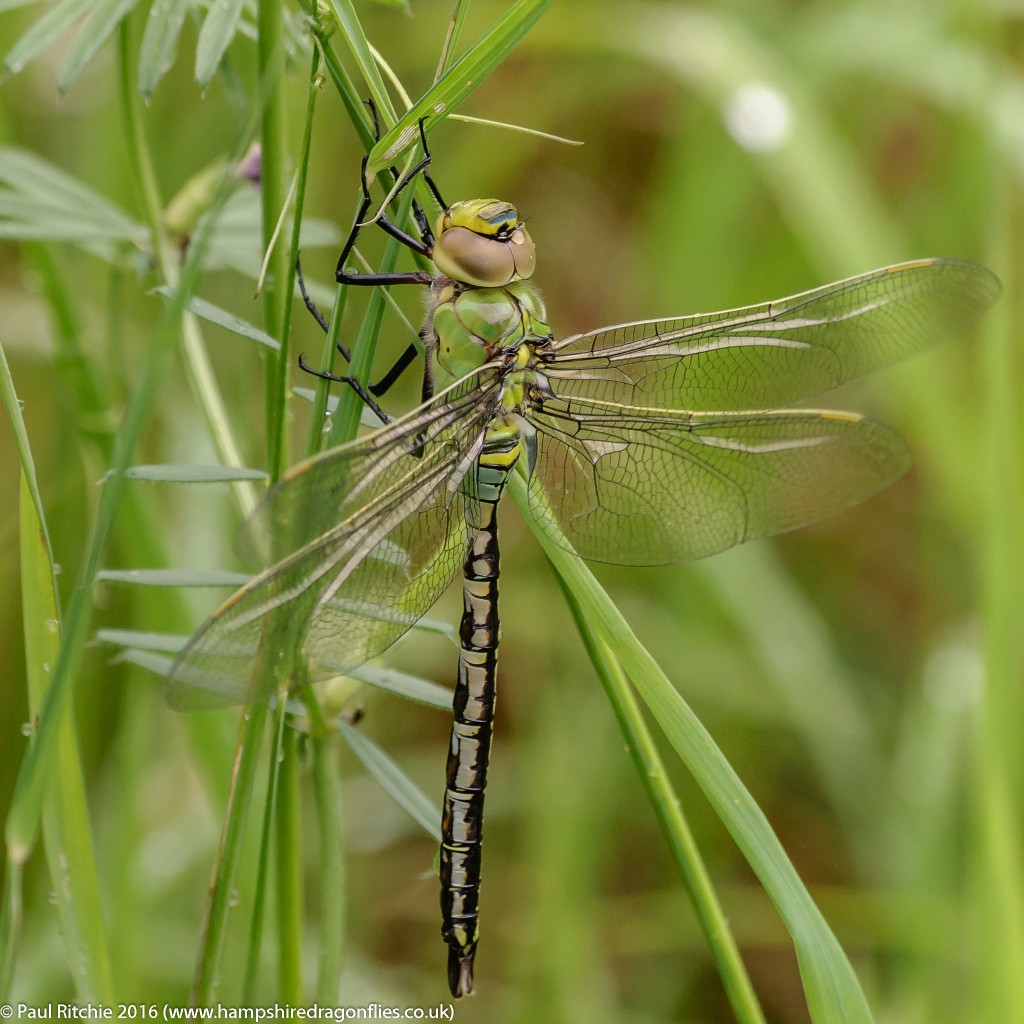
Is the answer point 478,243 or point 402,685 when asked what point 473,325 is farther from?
point 402,685

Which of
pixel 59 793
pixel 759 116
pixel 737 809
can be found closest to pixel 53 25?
pixel 59 793

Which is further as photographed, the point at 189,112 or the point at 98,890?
the point at 189,112

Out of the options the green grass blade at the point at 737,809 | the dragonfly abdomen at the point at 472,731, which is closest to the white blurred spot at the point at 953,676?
the dragonfly abdomen at the point at 472,731

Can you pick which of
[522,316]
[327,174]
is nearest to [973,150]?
[327,174]

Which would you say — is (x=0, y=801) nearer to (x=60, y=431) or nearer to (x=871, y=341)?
(x=60, y=431)

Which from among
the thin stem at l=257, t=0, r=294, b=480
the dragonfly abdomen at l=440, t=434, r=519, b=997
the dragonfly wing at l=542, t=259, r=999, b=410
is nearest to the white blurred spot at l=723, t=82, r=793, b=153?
the dragonfly wing at l=542, t=259, r=999, b=410

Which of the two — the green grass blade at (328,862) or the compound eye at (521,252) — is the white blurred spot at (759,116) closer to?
the compound eye at (521,252)
